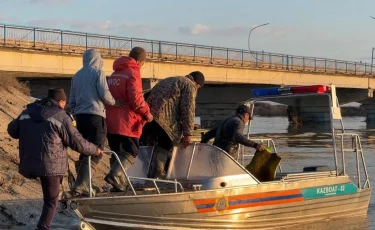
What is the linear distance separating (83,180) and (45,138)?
3.99ft

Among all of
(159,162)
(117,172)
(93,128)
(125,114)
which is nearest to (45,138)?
(93,128)

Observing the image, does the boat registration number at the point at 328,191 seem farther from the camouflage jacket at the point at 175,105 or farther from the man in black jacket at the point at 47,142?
the man in black jacket at the point at 47,142

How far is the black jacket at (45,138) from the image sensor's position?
23.3 ft

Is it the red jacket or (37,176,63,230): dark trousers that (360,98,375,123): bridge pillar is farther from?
(37,176,63,230): dark trousers

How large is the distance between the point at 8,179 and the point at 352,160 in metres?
14.9

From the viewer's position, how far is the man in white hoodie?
8.02 meters

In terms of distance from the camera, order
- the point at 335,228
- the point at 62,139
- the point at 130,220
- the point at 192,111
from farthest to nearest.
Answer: the point at 335,228
the point at 192,111
the point at 130,220
the point at 62,139

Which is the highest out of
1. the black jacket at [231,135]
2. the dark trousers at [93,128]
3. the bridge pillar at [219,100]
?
the dark trousers at [93,128]

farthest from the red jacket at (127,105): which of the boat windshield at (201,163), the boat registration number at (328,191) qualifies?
the boat registration number at (328,191)

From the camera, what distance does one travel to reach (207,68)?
42656mm

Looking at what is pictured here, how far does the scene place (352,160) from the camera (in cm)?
2272

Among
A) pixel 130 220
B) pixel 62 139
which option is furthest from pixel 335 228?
pixel 62 139

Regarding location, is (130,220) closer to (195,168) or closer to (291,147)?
(195,168)

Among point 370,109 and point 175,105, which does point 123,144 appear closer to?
point 175,105
